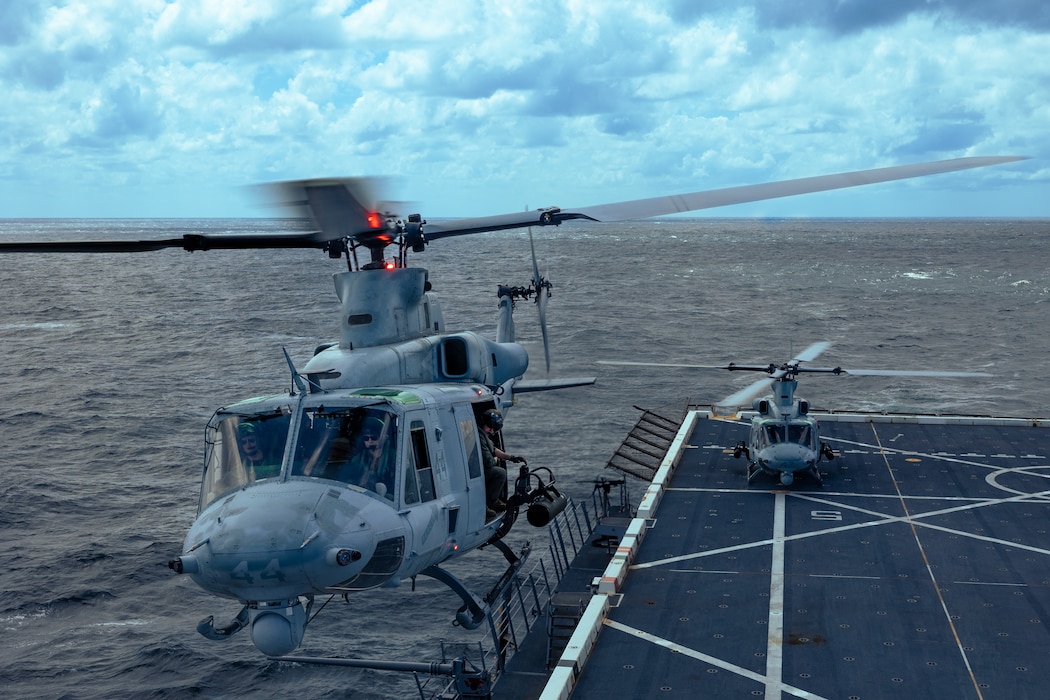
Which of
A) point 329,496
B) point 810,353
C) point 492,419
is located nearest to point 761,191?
point 492,419

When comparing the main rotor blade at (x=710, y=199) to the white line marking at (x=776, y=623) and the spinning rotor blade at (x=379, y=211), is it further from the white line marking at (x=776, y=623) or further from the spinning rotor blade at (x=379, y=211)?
the white line marking at (x=776, y=623)

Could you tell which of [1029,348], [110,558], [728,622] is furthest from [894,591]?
[1029,348]

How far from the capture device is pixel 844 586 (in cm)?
2381

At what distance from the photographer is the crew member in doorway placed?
1919 cm

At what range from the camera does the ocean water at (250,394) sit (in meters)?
30.7

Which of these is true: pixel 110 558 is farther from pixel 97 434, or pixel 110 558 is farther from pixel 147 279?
pixel 147 279

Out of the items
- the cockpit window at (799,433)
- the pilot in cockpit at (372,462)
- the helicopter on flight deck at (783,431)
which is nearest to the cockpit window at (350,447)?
the pilot in cockpit at (372,462)

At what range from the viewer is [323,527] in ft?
46.3

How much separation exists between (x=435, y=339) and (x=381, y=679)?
13.8 metres

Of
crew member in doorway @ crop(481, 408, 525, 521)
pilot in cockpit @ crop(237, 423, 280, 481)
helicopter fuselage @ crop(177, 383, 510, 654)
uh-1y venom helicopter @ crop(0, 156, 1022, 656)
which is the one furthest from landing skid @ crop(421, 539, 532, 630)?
pilot in cockpit @ crop(237, 423, 280, 481)

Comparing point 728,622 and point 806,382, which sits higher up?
point 728,622

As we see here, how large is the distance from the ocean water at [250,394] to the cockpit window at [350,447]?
12757mm

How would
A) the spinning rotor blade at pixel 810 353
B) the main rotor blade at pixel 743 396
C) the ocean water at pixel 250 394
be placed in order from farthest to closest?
1. the spinning rotor blade at pixel 810 353
2. the main rotor blade at pixel 743 396
3. the ocean water at pixel 250 394

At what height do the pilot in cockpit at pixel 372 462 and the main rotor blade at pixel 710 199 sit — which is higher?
the main rotor blade at pixel 710 199
